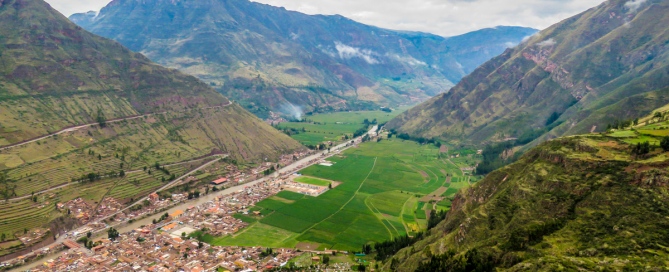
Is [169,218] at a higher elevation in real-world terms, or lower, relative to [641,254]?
lower

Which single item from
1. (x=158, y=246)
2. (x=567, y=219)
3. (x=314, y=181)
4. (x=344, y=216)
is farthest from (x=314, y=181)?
(x=567, y=219)

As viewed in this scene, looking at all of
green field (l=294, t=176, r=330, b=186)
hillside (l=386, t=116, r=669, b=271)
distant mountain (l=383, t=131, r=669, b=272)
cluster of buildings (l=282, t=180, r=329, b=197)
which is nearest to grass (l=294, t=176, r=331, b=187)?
green field (l=294, t=176, r=330, b=186)

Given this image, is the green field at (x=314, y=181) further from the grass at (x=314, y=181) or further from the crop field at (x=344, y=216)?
the crop field at (x=344, y=216)

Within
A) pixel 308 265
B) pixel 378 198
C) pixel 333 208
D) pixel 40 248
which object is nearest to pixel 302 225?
pixel 333 208

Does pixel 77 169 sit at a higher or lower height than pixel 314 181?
higher

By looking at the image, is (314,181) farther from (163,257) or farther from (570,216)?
(570,216)

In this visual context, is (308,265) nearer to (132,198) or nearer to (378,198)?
(378,198)
